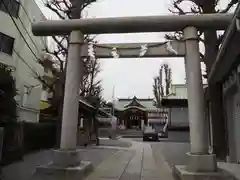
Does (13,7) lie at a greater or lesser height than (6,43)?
greater

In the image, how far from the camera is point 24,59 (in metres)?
19.9

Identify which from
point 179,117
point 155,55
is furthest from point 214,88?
point 179,117

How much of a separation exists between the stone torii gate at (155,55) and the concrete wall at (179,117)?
661 inches

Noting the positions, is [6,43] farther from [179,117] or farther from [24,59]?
[179,117]

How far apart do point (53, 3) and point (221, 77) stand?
31.2 feet

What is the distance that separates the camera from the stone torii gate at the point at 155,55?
6.98 meters

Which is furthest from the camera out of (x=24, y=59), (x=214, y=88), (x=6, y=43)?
(x=24, y=59)

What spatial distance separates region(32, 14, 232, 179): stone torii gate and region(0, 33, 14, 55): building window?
10.4m

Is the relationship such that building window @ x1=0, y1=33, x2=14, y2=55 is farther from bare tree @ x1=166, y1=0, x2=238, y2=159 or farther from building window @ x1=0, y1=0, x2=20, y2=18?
bare tree @ x1=166, y1=0, x2=238, y2=159

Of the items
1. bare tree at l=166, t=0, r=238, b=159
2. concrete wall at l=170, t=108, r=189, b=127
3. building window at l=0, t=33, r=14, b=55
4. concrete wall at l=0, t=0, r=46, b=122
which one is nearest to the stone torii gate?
bare tree at l=166, t=0, r=238, b=159

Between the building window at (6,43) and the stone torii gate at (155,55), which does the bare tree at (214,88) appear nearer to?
the stone torii gate at (155,55)

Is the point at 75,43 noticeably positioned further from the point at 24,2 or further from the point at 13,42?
the point at 24,2

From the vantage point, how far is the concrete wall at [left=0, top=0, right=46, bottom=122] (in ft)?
58.8

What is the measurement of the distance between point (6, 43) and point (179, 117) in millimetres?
15528
